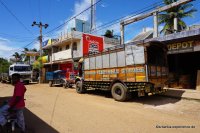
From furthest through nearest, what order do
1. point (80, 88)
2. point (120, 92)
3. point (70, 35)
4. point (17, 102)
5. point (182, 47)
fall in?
point (70, 35) → point (80, 88) → point (182, 47) → point (120, 92) → point (17, 102)

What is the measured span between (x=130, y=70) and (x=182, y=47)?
488cm

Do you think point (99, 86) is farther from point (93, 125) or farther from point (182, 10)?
point (182, 10)

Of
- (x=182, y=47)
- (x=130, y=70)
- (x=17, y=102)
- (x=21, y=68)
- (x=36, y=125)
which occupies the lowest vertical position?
(x=36, y=125)

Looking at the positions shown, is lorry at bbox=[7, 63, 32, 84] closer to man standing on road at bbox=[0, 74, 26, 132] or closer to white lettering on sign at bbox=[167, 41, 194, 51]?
white lettering on sign at bbox=[167, 41, 194, 51]

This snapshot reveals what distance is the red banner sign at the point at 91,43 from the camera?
84.4 ft

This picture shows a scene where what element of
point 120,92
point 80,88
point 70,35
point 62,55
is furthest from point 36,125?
point 62,55

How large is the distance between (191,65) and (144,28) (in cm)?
2048

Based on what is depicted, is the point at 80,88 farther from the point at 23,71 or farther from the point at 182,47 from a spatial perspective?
the point at 23,71

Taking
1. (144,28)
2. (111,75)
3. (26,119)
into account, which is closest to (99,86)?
(111,75)

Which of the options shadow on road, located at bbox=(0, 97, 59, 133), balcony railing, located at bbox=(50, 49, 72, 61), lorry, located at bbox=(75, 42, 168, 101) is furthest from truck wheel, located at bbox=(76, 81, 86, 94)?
balcony railing, located at bbox=(50, 49, 72, 61)

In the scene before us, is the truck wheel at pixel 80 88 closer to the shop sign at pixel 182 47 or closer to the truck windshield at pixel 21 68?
the shop sign at pixel 182 47

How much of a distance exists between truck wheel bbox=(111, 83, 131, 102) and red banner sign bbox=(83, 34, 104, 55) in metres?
14.9

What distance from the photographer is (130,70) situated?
1035 centimetres

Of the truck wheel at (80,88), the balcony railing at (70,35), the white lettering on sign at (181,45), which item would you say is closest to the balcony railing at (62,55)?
the balcony railing at (70,35)
